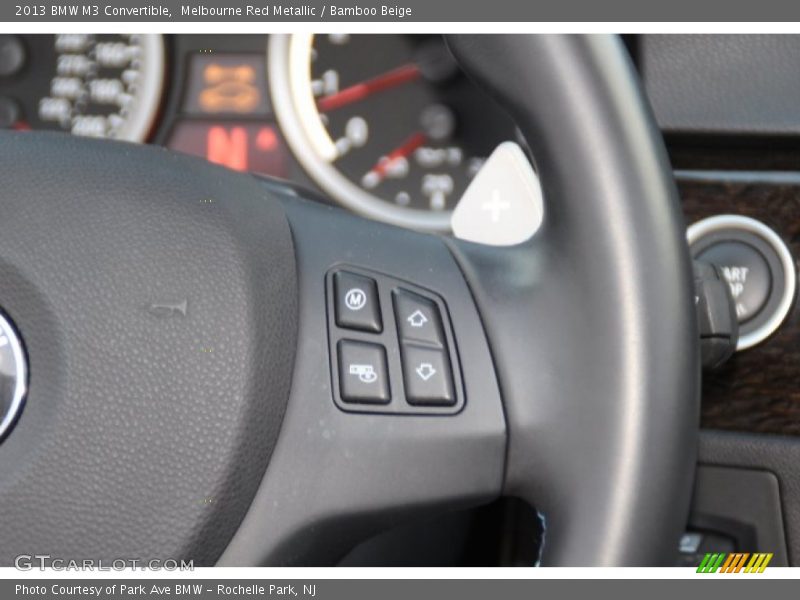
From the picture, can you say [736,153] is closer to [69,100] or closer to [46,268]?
[46,268]

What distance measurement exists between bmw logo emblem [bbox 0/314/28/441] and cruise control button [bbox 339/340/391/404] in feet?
0.51

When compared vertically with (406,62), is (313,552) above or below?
below

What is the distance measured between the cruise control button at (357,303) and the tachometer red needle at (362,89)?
2.84ft

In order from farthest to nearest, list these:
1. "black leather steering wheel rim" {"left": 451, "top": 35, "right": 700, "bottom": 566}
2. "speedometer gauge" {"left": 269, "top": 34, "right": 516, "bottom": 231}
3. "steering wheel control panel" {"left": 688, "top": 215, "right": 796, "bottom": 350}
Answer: "speedometer gauge" {"left": 269, "top": 34, "right": 516, "bottom": 231} < "steering wheel control panel" {"left": 688, "top": 215, "right": 796, "bottom": 350} < "black leather steering wheel rim" {"left": 451, "top": 35, "right": 700, "bottom": 566}

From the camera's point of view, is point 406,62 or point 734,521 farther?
point 406,62

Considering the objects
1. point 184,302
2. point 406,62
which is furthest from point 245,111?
point 184,302

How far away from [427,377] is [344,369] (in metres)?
0.04

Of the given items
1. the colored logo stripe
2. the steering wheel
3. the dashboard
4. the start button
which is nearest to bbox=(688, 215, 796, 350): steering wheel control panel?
the start button

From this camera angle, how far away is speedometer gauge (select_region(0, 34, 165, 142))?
1.48 metres

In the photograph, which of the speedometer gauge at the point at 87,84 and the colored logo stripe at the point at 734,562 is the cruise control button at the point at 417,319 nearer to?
the colored logo stripe at the point at 734,562

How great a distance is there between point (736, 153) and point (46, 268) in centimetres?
63

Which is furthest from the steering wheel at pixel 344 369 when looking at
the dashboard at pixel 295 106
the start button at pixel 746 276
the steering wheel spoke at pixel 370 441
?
the dashboard at pixel 295 106

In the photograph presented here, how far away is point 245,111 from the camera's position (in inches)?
58.0

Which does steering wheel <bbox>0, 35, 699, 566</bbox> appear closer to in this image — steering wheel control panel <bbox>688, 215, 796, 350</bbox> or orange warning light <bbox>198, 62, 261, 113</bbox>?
steering wheel control panel <bbox>688, 215, 796, 350</bbox>
